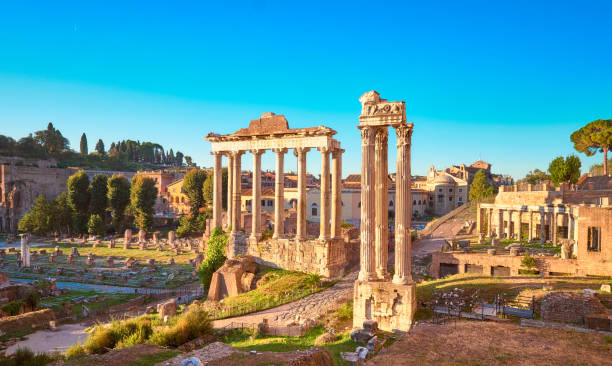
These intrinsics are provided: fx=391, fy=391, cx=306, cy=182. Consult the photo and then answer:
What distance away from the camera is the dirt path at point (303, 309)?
16469mm

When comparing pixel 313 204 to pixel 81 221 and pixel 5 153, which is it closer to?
pixel 81 221

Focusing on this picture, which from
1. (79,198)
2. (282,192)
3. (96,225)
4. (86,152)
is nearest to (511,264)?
(282,192)

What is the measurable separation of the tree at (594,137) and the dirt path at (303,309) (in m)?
39.5

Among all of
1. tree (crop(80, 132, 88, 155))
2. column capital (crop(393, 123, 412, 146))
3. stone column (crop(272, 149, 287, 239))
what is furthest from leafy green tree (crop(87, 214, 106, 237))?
tree (crop(80, 132, 88, 155))

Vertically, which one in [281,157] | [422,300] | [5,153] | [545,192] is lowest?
[422,300]

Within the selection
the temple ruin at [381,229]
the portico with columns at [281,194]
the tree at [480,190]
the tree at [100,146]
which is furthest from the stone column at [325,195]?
the tree at [100,146]

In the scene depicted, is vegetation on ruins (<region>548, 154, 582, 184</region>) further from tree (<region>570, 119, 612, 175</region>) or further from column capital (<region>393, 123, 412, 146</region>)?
column capital (<region>393, 123, 412, 146</region>)

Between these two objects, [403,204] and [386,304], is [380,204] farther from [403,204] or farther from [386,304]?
[386,304]

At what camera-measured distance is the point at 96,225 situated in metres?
54.9

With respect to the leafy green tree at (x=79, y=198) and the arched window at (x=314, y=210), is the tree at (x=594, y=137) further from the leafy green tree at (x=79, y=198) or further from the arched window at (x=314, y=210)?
the leafy green tree at (x=79, y=198)

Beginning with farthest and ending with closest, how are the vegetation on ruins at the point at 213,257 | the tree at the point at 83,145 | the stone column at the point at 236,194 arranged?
1. the tree at the point at 83,145
2. the stone column at the point at 236,194
3. the vegetation on ruins at the point at 213,257

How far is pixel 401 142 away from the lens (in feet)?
44.3

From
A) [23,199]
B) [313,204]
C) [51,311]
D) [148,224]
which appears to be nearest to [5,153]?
[23,199]

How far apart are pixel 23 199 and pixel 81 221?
18.2 metres
